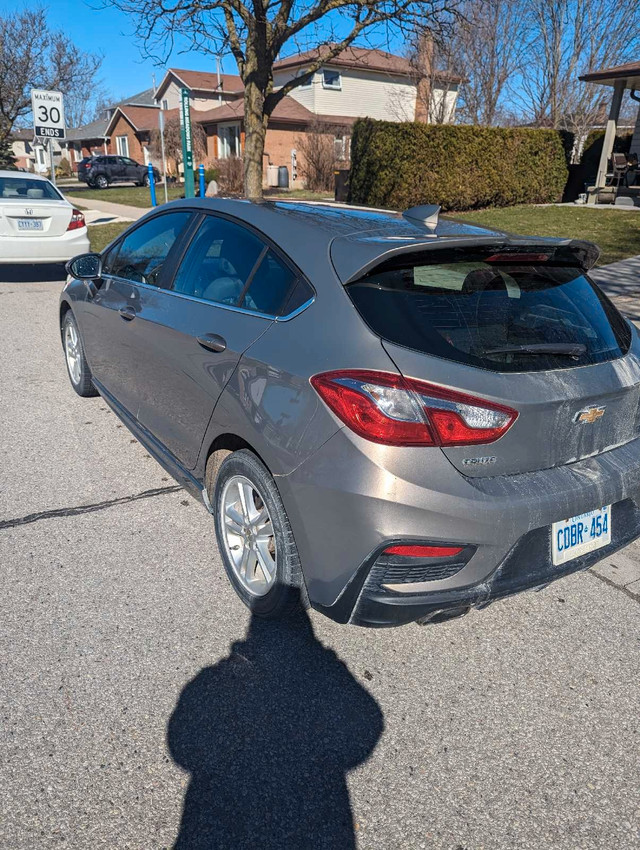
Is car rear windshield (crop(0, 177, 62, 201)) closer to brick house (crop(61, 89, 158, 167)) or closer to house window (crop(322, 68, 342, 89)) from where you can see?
house window (crop(322, 68, 342, 89))

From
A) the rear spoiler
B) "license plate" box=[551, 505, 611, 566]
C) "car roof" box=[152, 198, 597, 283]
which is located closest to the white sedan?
"car roof" box=[152, 198, 597, 283]

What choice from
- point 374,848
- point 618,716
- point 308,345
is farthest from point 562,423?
point 374,848

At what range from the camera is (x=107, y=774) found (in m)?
2.12

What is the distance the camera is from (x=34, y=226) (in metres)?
9.55

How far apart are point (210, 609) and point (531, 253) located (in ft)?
6.64

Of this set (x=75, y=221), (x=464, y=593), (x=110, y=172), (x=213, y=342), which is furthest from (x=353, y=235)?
(x=110, y=172)

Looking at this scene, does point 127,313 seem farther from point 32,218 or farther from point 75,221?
point 75,221

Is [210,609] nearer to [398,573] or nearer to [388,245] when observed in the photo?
[398,573]

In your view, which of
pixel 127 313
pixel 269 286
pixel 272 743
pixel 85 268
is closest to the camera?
pixel 272 743

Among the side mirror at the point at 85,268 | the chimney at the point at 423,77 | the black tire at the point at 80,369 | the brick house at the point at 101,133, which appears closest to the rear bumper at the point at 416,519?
the side mirror at the point at 85,268

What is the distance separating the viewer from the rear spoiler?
238 centimetres

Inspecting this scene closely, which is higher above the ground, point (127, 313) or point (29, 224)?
point (29, 224)

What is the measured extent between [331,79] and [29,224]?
1218 inches

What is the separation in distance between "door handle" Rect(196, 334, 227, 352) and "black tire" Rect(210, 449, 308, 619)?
1.51 ft
